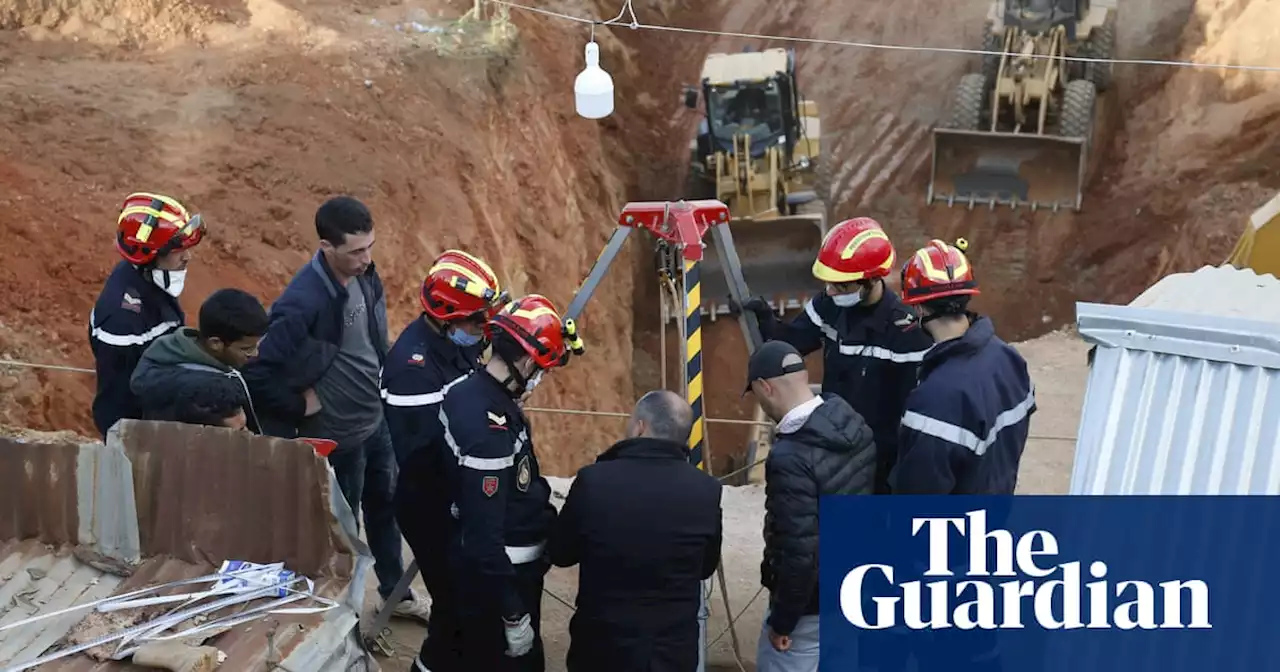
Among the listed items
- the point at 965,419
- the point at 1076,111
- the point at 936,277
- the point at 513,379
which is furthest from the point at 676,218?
the point at 1076,111

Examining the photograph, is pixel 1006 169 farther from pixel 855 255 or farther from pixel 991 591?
pixel 991 591

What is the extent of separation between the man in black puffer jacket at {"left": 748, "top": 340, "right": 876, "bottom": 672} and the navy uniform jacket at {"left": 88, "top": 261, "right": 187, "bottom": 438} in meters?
2.77

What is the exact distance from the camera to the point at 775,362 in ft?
15.0

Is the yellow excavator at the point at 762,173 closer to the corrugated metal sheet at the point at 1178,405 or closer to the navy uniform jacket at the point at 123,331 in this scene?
the navy uniform jacket at the point at 123,331

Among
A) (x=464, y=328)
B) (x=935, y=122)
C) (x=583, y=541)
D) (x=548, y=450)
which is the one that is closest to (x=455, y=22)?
(x=548, y=450)

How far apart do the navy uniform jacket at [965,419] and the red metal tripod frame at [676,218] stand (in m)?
1.19

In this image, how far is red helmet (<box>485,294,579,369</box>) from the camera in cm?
442

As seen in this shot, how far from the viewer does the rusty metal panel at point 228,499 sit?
3.98 metres

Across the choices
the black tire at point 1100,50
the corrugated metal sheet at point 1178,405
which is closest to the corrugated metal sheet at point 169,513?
the corrugated metal sheet at point 1178,405

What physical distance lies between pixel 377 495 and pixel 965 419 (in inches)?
118

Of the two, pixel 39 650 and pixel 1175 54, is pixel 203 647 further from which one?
pixel 1175 54

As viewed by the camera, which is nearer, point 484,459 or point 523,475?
point 484,459

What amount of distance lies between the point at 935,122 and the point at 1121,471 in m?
13.5

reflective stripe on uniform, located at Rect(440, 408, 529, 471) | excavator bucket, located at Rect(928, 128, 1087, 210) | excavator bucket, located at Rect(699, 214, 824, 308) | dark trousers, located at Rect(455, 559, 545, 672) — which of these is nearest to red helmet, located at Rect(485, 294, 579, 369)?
reflective stripe on uniform, located at Rect(440, 408, 529, 471)
